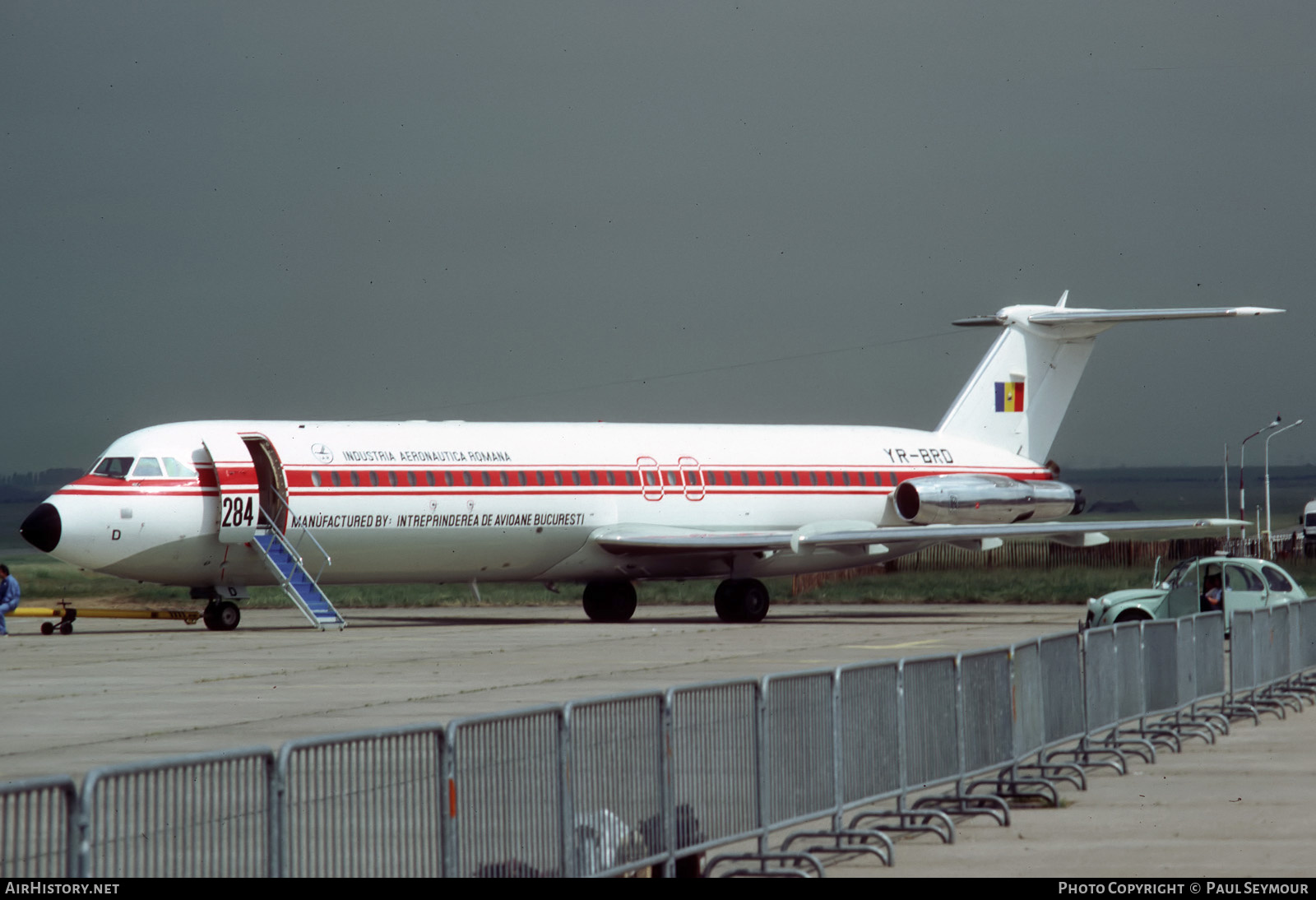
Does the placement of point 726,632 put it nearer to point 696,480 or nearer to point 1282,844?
point 696,480

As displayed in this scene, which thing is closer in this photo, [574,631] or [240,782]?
[240,782]

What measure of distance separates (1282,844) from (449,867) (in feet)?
17.7

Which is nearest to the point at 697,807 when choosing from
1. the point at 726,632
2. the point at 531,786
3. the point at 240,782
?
the point at 531,786

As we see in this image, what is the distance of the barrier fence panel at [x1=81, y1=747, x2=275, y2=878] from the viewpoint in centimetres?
614

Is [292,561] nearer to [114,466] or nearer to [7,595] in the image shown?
[114,466]

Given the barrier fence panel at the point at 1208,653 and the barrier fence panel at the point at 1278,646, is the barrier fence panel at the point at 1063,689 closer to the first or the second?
the barrier fence panel at the point at 1208,653

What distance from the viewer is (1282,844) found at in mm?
10516

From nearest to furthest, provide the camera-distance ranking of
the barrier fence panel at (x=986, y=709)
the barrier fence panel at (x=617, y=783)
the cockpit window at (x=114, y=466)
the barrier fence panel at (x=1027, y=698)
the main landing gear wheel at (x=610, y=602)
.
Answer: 1. the barrier fence panel at (x=617, y=783)
2. the barrier fence panel at (x=986, y=709)
3. the barrier fence panel at (x=1027, y=698)
4. the cockpit window at (x=114, y=466)
5. the main landing gear wheel at (x=610, y=602)

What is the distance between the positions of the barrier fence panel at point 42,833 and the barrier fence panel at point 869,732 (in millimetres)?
5596

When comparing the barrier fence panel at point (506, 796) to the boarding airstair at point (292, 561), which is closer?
the barrier fence panel at point (506, 796)

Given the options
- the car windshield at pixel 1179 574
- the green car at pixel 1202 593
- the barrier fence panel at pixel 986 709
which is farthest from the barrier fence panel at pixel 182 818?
the car windshield at pixel 1179 574

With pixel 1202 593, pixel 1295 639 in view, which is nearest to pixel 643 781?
pixel 1295 639

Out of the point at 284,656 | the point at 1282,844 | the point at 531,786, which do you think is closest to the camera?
the point at 531,786

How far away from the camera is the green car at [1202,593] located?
23.6m
